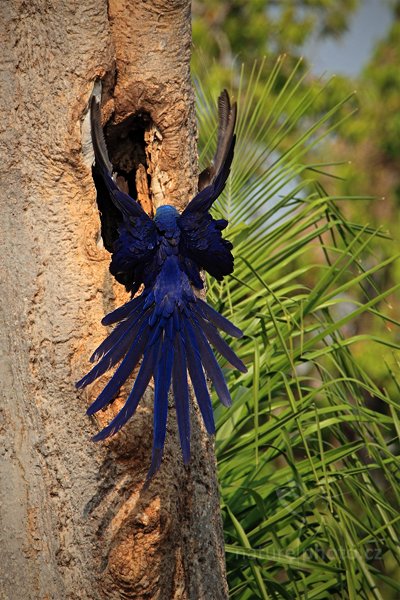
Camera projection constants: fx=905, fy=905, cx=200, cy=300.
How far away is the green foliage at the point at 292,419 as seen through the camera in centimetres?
263

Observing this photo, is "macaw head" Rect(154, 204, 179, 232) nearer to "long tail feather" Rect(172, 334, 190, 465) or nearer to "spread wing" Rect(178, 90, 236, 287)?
"spread wing" Rect(178, 90, 236, 287)

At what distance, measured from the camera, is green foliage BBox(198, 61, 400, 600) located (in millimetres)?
2633

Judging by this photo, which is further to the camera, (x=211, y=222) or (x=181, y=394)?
(x=211, y=222)

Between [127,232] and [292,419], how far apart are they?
0.99 m

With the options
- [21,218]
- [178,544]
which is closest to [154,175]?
[21,218]

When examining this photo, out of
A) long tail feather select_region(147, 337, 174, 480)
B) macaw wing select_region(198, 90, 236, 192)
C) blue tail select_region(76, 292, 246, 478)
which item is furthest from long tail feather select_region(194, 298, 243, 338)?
macaw wing select_region(198, 90, 236, 192)

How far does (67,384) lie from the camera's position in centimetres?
220

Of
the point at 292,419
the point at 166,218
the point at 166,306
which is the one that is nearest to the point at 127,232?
the point at 166,218

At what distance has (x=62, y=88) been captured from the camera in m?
2.29

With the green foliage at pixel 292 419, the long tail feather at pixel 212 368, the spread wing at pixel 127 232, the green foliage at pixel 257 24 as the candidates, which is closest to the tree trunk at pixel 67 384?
the spread wing at pixel 127 232

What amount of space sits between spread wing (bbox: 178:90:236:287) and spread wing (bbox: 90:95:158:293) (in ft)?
0.30

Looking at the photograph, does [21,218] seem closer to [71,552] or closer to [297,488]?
[71,552]

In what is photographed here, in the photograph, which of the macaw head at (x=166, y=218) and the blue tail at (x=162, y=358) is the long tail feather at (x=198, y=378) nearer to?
the blue tail at (x=162, y=358)

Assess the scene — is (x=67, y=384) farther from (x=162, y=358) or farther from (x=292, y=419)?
(x=292, y=419)
